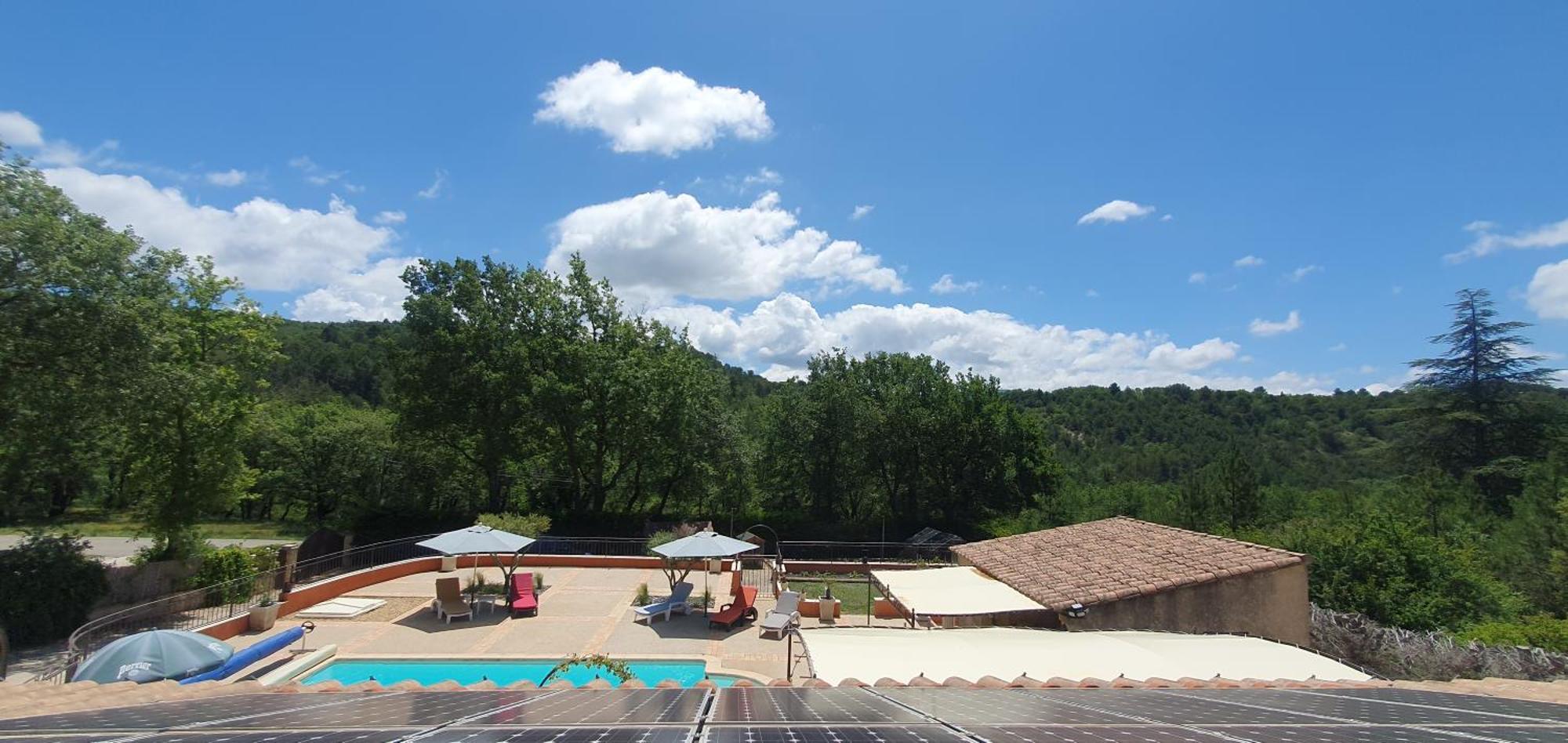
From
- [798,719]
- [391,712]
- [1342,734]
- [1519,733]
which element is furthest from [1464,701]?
[391,712]

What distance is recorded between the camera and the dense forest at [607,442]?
13742 millimetres

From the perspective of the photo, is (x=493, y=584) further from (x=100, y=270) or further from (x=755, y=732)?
(x=755, y=732)

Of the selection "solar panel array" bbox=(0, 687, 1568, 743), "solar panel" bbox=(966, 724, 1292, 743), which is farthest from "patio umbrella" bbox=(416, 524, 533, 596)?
"solar panel" bbox=(966, 724, 1292, 743)

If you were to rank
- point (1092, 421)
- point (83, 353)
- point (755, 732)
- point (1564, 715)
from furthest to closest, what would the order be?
1. point (1092, 421)
2. point (83, 353)
3. point (1564, 715)
4. point (755, 732)

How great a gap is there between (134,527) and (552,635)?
3234 cm

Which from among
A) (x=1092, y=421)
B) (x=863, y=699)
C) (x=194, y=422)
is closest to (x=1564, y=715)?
(x=863, y=699)

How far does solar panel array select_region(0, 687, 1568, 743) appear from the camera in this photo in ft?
12.3

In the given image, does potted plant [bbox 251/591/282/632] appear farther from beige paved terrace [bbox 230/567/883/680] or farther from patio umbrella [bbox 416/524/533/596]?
patio umbrella [bbox 416/524/533/596]

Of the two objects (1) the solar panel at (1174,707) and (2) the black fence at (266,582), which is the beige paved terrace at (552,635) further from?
(1) the solar panel at (1174,707)

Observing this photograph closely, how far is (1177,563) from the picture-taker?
45.0ft

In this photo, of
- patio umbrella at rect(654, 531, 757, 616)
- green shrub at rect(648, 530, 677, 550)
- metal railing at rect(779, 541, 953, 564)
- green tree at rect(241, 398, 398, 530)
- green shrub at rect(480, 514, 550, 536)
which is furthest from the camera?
green tree at rect(241, 398, 398, 530)

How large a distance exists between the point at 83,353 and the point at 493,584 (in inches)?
377

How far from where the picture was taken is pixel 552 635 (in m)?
14.1

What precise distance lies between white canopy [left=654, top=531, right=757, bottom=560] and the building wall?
675 cm
